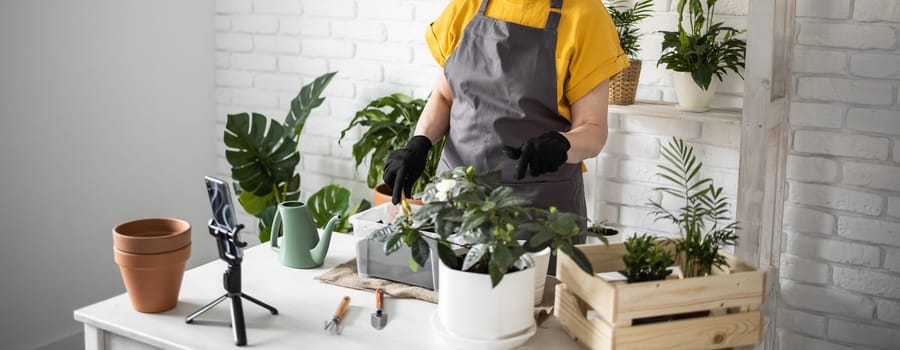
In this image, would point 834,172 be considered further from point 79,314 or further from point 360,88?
point 79,314

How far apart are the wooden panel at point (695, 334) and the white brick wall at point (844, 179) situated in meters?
1.33

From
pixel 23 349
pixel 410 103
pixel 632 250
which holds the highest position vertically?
pixel 410 103

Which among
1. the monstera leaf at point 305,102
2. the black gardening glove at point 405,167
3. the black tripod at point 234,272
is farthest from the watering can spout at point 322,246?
the monstera leaf at point 305,102

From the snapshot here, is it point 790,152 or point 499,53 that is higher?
point 499,53

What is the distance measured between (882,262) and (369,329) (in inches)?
71.0

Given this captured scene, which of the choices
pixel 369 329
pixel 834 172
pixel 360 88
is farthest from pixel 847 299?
pixel 360 88

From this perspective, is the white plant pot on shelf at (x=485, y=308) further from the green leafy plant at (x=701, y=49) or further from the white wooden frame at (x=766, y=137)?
the green leafy plant at (x=701, y=49)

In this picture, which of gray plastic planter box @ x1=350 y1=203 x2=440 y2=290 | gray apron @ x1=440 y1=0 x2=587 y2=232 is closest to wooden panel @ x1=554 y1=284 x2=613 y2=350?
gray plastic planter box @ x1=350 y1=203 x2=440 y2=290

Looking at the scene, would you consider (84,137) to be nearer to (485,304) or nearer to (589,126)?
(589,126)

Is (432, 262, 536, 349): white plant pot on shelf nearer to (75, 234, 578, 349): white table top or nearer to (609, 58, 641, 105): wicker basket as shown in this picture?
(75, 234, 578, 349): white table top

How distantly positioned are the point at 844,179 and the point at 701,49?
2.00 ft

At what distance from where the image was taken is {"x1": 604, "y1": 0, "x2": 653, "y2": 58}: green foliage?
2652mm

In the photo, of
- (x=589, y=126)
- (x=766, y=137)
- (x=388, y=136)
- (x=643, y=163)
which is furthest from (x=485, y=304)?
(x=388, y=136)

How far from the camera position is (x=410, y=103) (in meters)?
3.14
